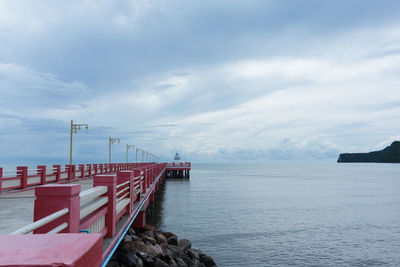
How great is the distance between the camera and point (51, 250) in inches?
67.2

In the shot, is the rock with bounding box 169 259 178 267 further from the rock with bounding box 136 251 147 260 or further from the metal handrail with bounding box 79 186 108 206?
the metal handrail with bounding box 79 186 108 206

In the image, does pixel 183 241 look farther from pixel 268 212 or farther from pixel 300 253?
pixel 268 212

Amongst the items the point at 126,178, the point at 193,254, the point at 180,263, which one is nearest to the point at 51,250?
the point at 126,178

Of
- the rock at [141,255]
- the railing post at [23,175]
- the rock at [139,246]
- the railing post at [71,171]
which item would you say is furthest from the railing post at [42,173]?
the rock at [141,255]

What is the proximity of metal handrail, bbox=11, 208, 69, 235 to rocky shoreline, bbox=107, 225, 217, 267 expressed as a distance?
16.3 ft

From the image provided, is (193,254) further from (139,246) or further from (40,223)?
(40,223)

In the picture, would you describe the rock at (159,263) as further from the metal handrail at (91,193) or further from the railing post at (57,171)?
the railing post at (57,171)

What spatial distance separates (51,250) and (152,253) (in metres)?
9.66

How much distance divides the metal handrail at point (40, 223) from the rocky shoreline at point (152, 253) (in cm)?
498

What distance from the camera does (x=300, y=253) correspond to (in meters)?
16.3

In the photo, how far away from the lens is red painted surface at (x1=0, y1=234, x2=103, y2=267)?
1540 millimetres

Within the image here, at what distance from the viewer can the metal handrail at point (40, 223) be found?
2.91 metres

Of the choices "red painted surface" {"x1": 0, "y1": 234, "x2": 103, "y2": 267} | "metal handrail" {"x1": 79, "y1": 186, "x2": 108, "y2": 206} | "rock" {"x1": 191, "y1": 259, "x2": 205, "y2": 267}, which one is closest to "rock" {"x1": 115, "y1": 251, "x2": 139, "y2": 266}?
"metal handrail" {"x1": 79, "y1": 186, "x2": 108, "y2": 206}

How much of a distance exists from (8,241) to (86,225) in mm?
4236
